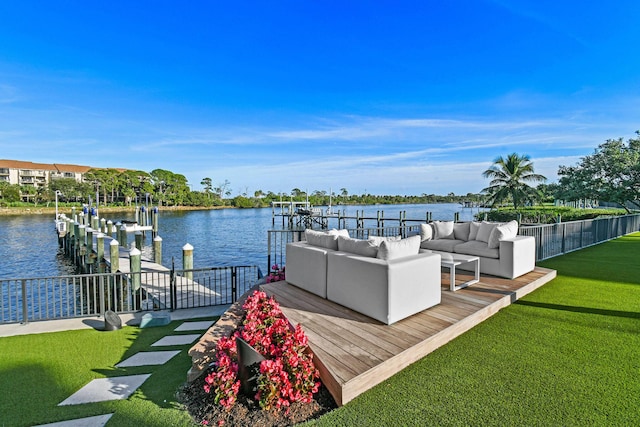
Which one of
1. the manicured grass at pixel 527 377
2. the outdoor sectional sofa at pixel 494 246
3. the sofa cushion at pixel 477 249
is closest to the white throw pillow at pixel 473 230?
the outdoor sectional sofa at pixel 494 246

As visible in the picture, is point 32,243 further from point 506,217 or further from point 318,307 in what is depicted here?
point 506,217

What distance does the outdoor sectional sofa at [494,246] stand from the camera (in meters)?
4.76

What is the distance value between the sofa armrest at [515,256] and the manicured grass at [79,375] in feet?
15.5

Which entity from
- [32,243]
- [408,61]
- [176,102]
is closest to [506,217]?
[408,61]

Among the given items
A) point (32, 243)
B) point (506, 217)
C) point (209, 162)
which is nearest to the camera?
point (506, 217)

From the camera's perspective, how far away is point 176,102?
14578mm

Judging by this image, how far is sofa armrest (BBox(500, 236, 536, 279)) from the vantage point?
4707mm

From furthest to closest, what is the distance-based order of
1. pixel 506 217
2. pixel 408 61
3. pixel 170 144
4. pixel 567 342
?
pixel 170 144 → pixel 506 217 → pixel 408 61 → pixel 567 342

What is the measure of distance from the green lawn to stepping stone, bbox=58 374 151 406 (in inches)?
3.3

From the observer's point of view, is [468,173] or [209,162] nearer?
[468,173]

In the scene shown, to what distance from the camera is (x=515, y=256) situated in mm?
4738

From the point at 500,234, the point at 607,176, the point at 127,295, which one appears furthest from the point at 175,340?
the point at 607,176

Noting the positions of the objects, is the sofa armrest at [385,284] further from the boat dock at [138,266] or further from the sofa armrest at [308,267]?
the boat dock at [138,266]

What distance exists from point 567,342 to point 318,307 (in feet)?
8.40
